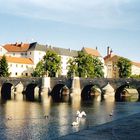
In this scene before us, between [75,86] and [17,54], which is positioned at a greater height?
[17,54]

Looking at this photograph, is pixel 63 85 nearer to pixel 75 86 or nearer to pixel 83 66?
pixel 75 86

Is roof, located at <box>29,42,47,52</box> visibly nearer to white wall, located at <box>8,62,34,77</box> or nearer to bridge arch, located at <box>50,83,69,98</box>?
white wall, located at <box>8,62,34,77</box>

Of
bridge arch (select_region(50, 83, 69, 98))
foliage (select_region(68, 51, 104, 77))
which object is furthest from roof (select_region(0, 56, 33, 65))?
bridge arch (select_region(50, 83, 69, 98))

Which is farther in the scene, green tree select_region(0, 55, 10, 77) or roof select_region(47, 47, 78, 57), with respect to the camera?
roof select_region(47, 47, 78, 57)

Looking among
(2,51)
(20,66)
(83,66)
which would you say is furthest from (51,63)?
(2,51)

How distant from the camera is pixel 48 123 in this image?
44344mm

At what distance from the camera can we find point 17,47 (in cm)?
16150

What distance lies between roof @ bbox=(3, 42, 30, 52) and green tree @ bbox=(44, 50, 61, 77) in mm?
41411

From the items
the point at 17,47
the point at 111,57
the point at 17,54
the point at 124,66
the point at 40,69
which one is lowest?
the point at 40,69

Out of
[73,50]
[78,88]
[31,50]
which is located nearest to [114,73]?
[73,50]

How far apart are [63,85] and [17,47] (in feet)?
199

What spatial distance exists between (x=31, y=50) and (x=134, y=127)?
126m

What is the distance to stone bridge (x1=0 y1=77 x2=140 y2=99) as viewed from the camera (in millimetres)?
92988

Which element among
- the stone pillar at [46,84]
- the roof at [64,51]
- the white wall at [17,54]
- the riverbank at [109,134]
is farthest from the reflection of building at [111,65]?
the riverbank at [109,134]
